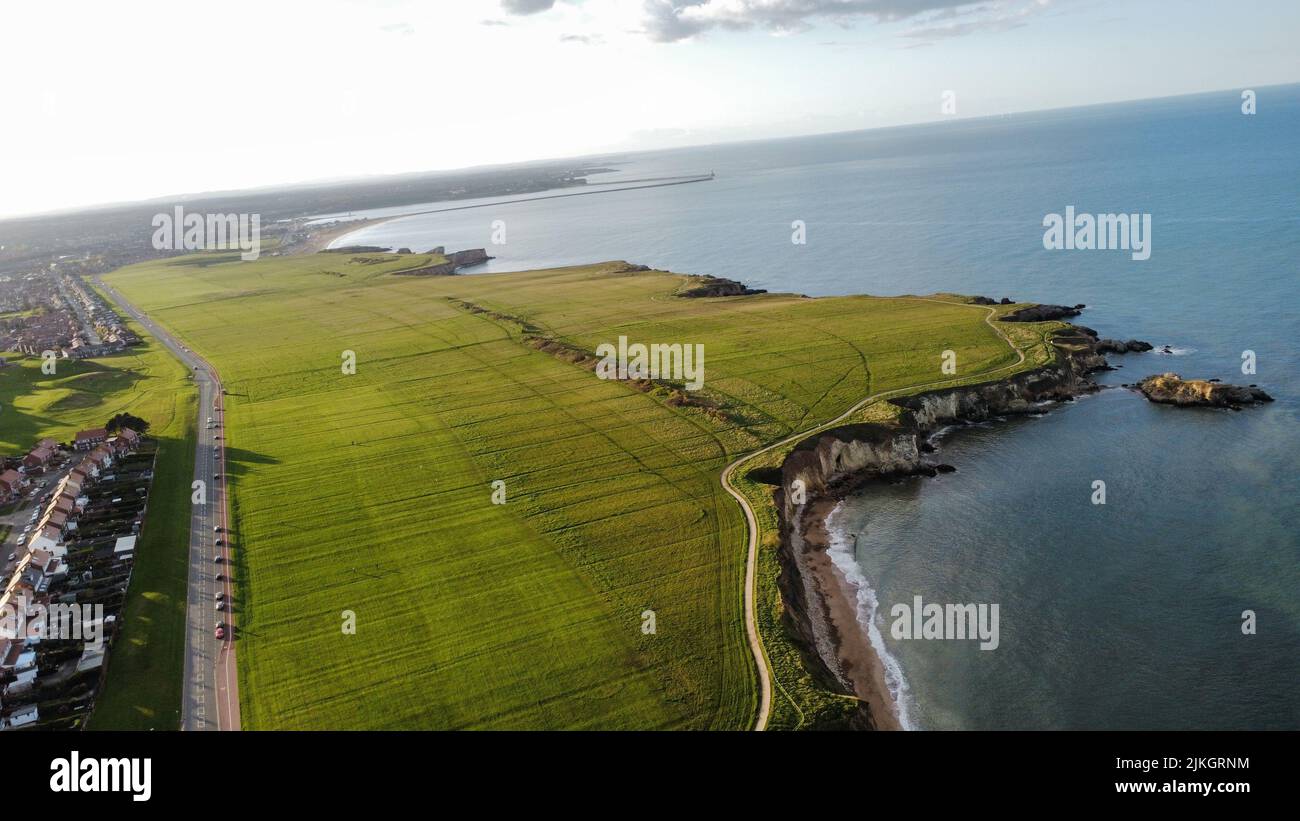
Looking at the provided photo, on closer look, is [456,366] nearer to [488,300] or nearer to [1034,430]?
[488,300]

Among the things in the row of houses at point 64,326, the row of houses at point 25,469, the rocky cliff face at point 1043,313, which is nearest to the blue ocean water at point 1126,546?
the rocky cliff face at point 1043,313

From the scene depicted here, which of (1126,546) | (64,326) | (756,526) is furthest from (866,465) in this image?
(64,326)

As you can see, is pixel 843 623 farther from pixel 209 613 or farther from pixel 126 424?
pixel 126 424

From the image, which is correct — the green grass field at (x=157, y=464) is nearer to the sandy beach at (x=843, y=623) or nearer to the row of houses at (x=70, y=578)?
the row of houses at (x=70, y=578)

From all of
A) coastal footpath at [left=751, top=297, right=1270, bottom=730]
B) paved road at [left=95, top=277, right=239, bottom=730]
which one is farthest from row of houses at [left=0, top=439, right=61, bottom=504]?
coastal footpath at [left=751, top=297, right=1270, bottom=730]

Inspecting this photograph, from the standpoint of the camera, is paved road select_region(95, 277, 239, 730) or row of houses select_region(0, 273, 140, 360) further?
row of houses select_region(0, 273, 140, 360)

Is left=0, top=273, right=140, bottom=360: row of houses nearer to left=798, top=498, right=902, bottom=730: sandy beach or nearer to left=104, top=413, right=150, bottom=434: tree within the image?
left=104, top=413, right=150, bottom=434: tree
